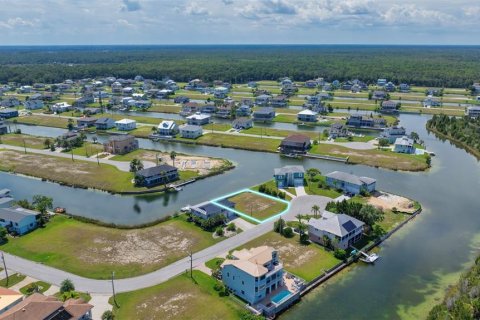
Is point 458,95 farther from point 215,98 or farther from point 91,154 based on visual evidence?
point 91,154

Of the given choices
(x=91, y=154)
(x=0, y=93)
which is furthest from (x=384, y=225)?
(x=0, y=93)

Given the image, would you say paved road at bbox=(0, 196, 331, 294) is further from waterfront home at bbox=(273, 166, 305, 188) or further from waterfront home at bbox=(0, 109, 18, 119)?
waterfront home at bbox=(0, 109, 18, 119)

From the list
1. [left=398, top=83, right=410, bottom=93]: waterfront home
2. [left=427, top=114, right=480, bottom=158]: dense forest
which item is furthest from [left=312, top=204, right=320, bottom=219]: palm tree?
[left=398, top=83, right=410, bottom=93]: waterfront home

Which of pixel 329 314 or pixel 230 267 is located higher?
pixel 230 267

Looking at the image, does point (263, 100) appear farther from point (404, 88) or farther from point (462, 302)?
point (462, 302)

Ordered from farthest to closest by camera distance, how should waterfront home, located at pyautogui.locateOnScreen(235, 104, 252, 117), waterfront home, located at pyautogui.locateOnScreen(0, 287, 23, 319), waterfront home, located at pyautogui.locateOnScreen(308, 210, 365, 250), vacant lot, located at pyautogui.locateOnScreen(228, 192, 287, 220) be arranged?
waterfront home, located at pyautogui.locateOnScreen(235, 104, 252, 117) → vacant lot, located at pyautogui.locateOnScreen(228, 192, 287, 220) → waterfront home, located at pyautogui.locateOnScreen(308, 210, 365, 250) → waterfront home, located at pyautogui.locateOnScreen(0, 287, 23, 319)
